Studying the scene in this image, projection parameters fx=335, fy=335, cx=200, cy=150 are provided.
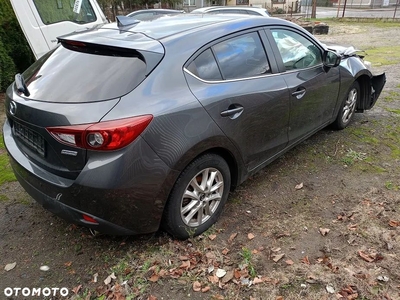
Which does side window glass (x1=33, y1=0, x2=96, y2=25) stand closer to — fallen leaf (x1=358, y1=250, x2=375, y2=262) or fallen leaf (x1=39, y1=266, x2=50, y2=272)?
fallen leaf (x1=39, y1=266, x2=50, y2=272)

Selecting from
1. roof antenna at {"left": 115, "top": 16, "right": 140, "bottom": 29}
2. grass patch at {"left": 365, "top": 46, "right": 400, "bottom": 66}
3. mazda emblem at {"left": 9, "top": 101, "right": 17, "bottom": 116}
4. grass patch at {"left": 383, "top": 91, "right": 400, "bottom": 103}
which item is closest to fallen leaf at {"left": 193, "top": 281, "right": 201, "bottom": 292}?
mazda emblem at {"left": 9, "top": 101, "right": 17, "bottom": 116}

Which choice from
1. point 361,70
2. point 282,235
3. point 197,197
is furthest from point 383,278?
point 361,70

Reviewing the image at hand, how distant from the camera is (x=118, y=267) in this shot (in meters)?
2.49

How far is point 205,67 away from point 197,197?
3.35 ft

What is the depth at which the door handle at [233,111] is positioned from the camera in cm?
262

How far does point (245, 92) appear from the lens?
2787 mm

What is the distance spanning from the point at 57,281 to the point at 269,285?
4.98 ft

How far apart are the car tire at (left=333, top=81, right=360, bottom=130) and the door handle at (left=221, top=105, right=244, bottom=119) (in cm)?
227

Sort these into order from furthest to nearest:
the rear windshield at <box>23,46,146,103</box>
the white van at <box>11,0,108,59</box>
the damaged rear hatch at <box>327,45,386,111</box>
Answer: the white van at <box>11,0,108,59</box>
the damaged rear hatch at <box>327,45,386,111</box>
the rear windshield at <box>23,46,146,103</box>

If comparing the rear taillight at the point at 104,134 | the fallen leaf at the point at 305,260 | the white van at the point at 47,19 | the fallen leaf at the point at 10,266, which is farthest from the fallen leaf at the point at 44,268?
the white van at the point at 47,19

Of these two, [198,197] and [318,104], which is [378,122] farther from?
[198,197]

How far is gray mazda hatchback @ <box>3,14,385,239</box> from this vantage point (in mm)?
2123

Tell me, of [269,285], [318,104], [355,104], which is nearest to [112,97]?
[269,285]

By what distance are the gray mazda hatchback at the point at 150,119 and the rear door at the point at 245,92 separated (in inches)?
0.4
